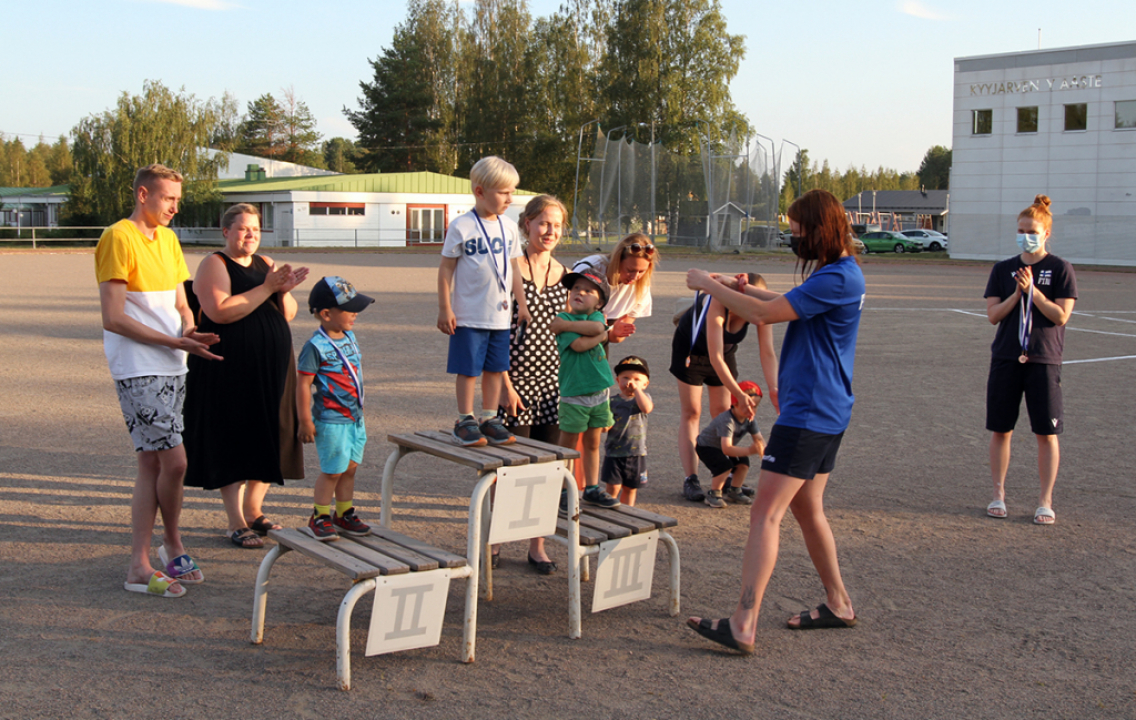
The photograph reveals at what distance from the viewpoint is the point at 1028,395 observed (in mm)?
5957

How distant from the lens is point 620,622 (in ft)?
14.4

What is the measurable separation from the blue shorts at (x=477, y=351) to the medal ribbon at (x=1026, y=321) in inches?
130

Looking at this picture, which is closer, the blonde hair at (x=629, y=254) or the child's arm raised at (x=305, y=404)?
the child's arm raised at (x=305, y=404)

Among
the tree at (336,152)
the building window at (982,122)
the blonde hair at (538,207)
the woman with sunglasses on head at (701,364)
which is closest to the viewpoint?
the blonde hair at (538,207)

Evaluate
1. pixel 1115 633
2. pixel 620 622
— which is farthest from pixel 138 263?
pixel 1115 633

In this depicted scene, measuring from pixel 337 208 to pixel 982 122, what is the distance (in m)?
33.9

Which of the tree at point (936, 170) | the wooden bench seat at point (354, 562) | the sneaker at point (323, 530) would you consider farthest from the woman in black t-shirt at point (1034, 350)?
the tree at point (936, 170)

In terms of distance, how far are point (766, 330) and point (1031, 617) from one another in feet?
6.66

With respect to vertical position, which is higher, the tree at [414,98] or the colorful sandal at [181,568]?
the tree at [414,98]

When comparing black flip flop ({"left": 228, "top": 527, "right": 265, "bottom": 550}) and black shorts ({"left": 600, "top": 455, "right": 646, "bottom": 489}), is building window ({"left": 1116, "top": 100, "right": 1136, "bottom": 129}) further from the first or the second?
black flip flop ({"left": 228, "top": 527, "right": 265, "bottom": 550})

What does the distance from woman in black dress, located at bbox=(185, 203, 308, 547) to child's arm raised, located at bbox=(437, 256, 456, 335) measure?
30.9 inches

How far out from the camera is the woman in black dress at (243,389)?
16.4ft

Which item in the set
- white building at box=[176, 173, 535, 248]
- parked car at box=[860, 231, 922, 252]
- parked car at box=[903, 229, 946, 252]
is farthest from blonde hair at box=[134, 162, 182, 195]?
parked car at box=[903, 229, 946, 252]

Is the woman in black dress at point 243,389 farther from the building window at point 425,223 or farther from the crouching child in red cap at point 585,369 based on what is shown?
the building window at point 425,223
